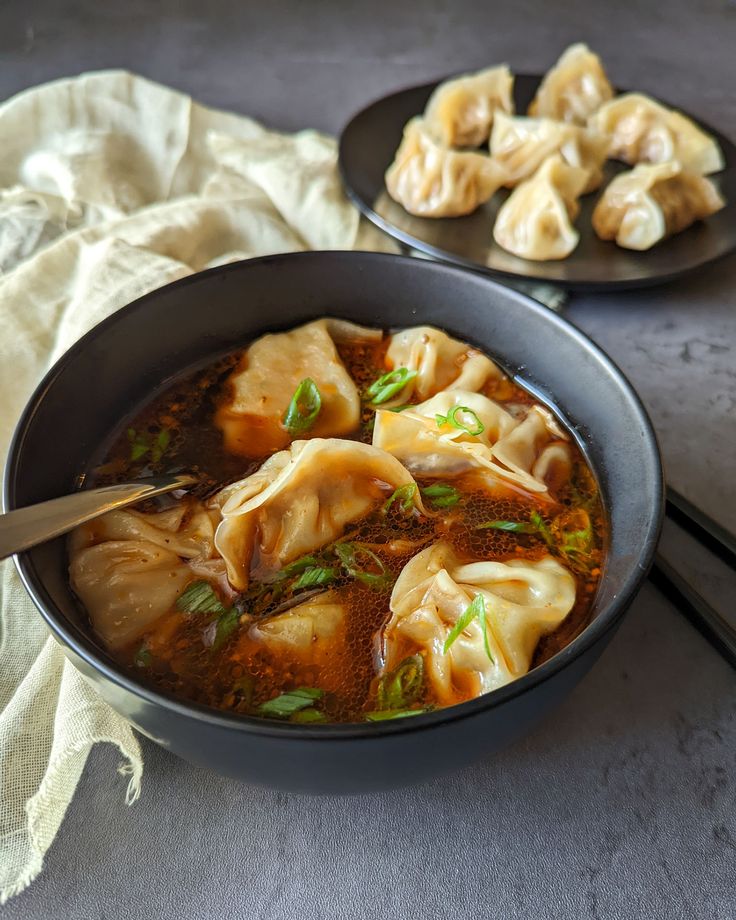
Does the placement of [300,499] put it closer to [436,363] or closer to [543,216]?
[436,363]

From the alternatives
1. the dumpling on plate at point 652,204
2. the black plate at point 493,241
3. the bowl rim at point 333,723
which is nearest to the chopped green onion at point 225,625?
the bowl rim at point 333,723

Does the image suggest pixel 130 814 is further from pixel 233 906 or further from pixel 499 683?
pixel 499 683

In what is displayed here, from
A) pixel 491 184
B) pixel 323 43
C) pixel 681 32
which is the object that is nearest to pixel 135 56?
pixel 323 43

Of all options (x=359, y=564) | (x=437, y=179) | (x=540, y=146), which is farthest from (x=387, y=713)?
(x=540, y=146)

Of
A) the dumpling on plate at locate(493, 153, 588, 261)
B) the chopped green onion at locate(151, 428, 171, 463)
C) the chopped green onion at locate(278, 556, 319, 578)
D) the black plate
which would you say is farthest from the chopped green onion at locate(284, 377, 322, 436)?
the dumpling on plate at locate(493, 153, 588, 261)

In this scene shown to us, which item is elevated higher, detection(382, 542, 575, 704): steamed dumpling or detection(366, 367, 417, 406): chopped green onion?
detection(366, 367, 417, 406): chopped green onion

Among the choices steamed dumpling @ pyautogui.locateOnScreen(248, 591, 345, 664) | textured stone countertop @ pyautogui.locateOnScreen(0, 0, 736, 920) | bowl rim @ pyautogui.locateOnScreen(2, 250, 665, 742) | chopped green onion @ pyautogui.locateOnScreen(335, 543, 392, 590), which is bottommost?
textured stone countertop @ pyautogui.locateOnScreen(0, 0, 736, 920)

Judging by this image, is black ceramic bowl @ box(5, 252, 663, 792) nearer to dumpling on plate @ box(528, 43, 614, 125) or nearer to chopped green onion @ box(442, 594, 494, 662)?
chopped green onion @ box(442, 594, 494, 662)
